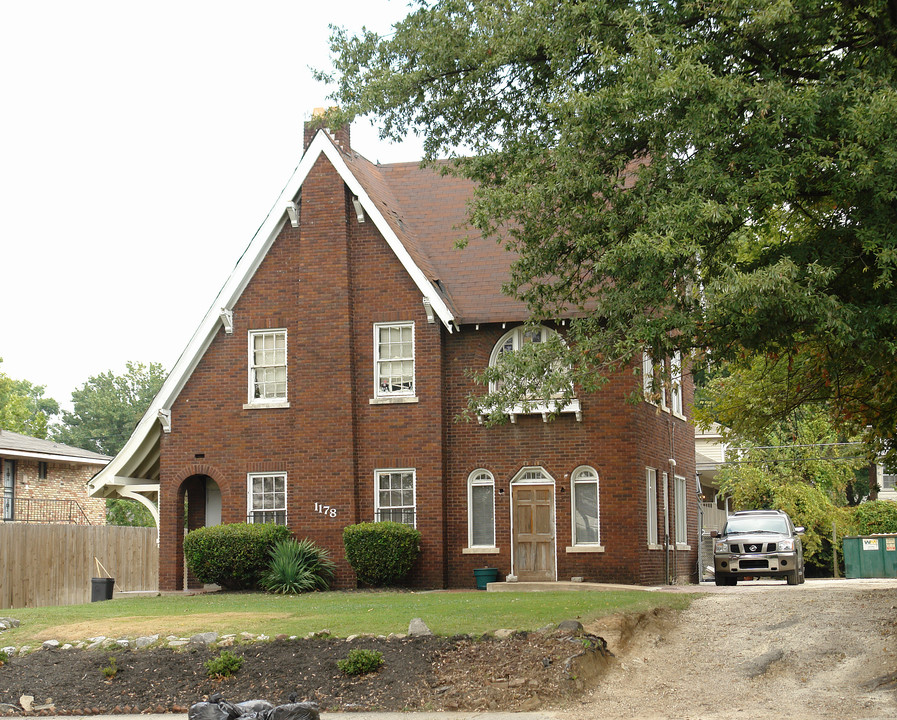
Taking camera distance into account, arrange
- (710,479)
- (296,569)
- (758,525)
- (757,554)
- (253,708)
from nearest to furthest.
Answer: (253,708) → (296,569) → (757,554) → (758,525) → (710,479)

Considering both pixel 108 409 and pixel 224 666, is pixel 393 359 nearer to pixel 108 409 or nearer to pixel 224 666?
pixel 224 666

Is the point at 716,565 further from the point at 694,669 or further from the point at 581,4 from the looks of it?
the point at 581,4

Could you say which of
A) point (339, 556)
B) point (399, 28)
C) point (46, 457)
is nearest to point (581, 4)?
point (399, 28)

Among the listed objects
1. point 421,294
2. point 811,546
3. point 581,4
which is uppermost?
point 581,4

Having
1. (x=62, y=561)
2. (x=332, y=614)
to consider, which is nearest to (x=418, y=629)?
(x=332, y=614)

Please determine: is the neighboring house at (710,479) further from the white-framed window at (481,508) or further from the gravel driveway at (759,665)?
the gravel driveway at (759,665)

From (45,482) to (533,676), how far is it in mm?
30500

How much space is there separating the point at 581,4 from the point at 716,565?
608 inches

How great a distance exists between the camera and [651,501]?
26.9 meters

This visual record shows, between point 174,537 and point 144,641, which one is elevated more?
point 174,537

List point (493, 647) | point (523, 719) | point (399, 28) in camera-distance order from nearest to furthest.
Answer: point (523, 719) → point (493, 647) → point (399, 28)

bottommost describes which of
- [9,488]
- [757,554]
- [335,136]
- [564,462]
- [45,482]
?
[757,554]

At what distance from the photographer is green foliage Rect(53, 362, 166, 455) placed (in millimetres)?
83312

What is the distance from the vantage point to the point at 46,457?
3766 cm
